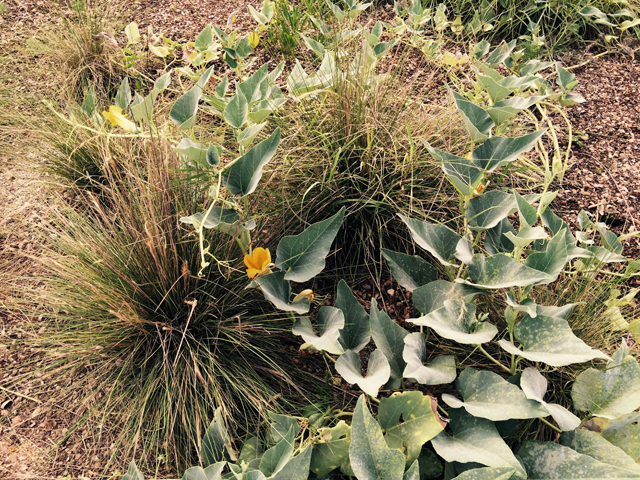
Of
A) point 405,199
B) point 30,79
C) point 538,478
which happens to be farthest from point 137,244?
point 30,79

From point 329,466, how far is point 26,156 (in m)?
1.70

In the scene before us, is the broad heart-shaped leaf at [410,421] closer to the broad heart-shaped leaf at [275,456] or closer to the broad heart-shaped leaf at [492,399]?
the broad heart-shaped leaf at [492,399]

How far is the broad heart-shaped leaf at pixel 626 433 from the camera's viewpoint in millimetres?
1093

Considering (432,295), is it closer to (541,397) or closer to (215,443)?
(541,397)

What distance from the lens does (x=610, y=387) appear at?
3.66 ft

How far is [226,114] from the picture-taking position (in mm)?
1226

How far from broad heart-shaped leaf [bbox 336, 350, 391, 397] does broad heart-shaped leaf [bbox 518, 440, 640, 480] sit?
0.36 metres

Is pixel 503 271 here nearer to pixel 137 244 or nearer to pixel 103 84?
pixel 137 244

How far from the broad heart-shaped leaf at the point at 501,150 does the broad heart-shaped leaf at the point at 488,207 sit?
7 cm

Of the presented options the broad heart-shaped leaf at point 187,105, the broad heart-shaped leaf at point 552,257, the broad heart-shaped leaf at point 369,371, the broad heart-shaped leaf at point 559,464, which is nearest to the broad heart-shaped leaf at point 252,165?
the broad heart-shaped leaf at point 187,105

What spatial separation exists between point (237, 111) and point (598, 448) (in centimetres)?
116

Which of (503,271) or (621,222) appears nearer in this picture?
(503,271)

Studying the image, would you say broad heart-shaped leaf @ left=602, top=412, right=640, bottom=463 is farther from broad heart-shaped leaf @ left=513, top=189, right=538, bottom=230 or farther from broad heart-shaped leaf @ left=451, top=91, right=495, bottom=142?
broad heart-shaped leaf @ left=451, top=91, right=495, bottom=142

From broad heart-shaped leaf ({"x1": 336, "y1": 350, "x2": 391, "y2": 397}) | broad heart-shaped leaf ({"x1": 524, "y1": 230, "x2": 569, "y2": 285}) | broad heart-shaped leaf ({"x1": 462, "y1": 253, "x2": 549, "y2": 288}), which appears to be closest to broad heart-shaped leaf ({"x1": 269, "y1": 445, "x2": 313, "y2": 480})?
broad heart-shaped leaf ({"x1": 336, "y1": 350, "x2": 391, "y2": 397})
